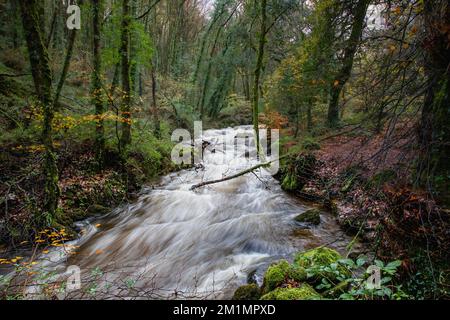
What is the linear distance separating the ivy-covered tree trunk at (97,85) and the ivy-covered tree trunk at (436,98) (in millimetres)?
8118

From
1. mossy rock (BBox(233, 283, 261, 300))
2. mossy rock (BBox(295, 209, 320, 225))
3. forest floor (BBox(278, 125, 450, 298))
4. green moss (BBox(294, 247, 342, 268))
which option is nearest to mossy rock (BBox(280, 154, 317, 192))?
mossy rock (BBox(295, 209, 320, 225))

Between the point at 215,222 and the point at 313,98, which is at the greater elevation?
the point at 313,98

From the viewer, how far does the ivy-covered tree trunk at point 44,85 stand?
538 cm

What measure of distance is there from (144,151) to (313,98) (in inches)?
307

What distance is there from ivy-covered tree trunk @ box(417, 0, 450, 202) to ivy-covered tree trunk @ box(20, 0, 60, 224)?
6692 mm

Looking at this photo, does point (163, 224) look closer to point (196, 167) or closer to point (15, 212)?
point (15, 212)

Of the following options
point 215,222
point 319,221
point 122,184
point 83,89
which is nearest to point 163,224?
point 215,222

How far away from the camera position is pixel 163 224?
25.0ft

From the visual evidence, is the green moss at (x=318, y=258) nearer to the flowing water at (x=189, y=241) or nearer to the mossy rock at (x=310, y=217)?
the flowing water at (x=189, y=241)

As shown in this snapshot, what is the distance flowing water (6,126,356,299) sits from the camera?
473 cm

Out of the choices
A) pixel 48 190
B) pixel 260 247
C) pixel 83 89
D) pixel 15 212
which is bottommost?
pixel 260 247

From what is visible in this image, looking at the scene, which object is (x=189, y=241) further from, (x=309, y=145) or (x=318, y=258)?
(x=309, y=145)

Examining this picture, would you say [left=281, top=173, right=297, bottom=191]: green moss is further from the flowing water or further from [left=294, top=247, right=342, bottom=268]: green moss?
[left=294, top=247, right=342, bottom=268]: green moss

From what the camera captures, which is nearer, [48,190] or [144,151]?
[48,190]
